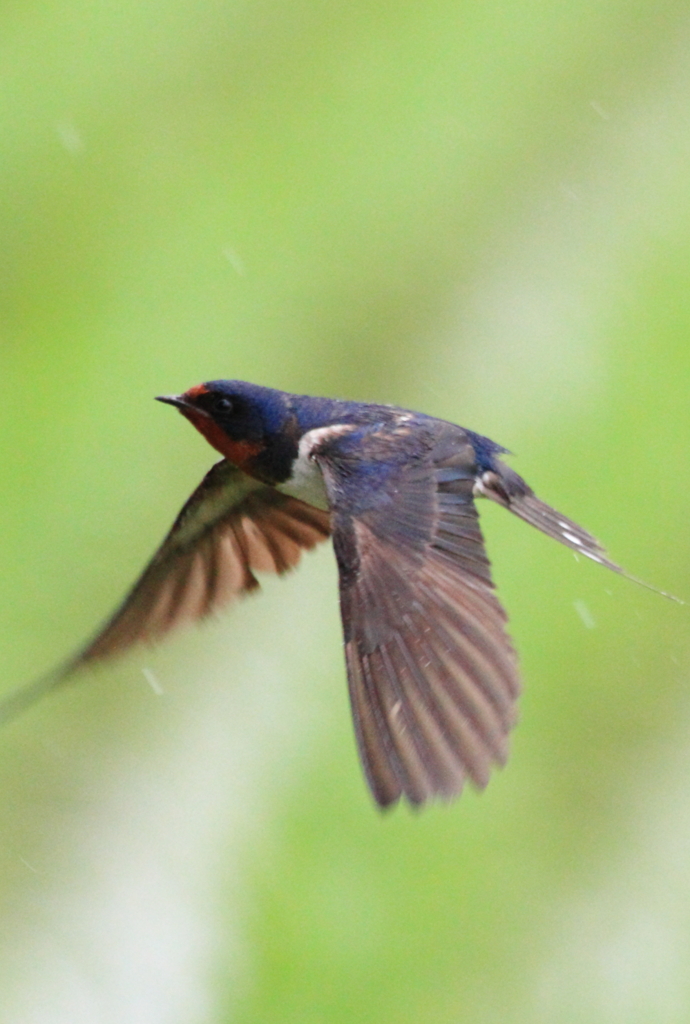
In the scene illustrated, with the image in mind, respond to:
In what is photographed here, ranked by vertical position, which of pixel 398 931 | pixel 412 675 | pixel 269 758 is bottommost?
pixel 398 931

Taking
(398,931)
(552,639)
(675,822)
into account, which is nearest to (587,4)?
(552,639)

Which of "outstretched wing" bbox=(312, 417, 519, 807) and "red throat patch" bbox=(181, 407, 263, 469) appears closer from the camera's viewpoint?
"outstretched wing" bbox=(312, 417, 519, 807)

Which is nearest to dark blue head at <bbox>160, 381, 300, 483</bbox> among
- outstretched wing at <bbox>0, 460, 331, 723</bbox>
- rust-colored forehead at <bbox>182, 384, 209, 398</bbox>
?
rust-colored forehead at <bbox>182, 384, 209, 398</bbox>

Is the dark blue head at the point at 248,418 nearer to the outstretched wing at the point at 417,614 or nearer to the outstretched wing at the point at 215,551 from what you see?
the outstretched wing at the point at 417,614

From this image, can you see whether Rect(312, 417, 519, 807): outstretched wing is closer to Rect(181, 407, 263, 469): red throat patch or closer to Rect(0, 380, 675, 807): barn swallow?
Rect(0, 380, 675, 807): barn swallow

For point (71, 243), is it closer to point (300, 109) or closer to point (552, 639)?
point (300, 109)

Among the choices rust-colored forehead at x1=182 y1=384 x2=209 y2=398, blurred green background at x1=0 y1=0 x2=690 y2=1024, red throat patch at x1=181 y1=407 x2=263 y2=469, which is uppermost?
rust-colored forehead at x1=182 y1=384 x2=209 y2=398
